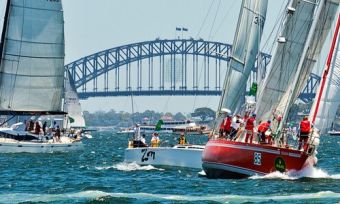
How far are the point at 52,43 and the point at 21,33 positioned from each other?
58.4 inches

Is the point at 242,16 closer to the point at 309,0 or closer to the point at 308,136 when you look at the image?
the point at 309,0

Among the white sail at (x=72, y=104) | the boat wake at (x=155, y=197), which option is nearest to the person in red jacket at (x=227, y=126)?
the boat wake at (x=155, y=197)

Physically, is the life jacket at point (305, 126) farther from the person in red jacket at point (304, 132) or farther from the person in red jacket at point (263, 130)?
the person in red jacket at point (263, 130)

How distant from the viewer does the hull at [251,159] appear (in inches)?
1076

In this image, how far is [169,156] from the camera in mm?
35125

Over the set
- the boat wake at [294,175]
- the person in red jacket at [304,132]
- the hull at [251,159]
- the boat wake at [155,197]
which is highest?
the person in red jacket at [304,132]

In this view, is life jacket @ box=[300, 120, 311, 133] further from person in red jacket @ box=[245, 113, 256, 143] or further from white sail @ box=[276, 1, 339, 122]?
person in red jacket @ box=[245, 113, 256, 143]

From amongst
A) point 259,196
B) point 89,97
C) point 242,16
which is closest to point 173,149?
point 242,16

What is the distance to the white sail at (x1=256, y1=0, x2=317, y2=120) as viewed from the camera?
29.5 m

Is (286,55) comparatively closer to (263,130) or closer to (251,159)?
(263,130)

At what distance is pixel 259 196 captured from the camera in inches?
924

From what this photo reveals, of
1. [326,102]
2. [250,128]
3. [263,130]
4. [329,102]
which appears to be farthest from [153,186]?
[329,102]

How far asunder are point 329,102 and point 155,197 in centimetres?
730

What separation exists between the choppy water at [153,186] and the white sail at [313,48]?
1941 millimetres
